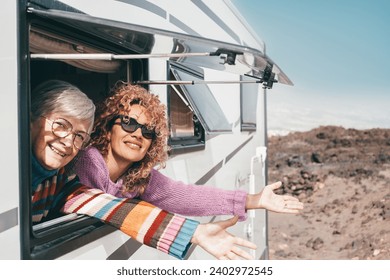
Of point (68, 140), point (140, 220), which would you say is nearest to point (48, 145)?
point (68, 140)

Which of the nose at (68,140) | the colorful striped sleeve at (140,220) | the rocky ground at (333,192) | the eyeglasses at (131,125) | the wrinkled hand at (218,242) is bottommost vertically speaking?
the rocky ground at (333,192)

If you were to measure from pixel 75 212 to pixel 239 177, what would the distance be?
7.57ft

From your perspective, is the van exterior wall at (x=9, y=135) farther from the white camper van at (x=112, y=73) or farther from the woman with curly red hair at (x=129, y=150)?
the woman with curly red hair at (x=129, y=150)

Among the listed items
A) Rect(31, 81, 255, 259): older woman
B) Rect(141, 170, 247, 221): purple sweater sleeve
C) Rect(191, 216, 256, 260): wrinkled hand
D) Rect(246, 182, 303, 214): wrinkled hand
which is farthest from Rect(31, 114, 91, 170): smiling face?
Rect(246, 182, 303, 214): wrinkled hand

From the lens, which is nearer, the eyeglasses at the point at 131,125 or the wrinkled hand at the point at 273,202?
the eyeglasses at the point at 131,125

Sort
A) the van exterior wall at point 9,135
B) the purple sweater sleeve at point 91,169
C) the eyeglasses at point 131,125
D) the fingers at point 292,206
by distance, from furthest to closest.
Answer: the fingers at point 292,206 → the eyeglasses at point 131,125 → the purple sweater sleeve at point 91,169 → the van exterior wall at point 9,135

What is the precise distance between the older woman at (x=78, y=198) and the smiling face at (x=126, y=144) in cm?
21

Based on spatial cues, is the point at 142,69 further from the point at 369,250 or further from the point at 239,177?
the point at 369,250

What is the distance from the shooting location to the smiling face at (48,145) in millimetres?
1507

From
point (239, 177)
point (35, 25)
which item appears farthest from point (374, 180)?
point (35, 25)

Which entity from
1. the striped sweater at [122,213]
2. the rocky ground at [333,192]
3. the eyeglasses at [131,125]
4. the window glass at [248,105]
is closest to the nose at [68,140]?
the striped sweater at [122,213]

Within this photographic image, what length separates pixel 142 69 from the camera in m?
2.06

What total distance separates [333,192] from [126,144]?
939cm
